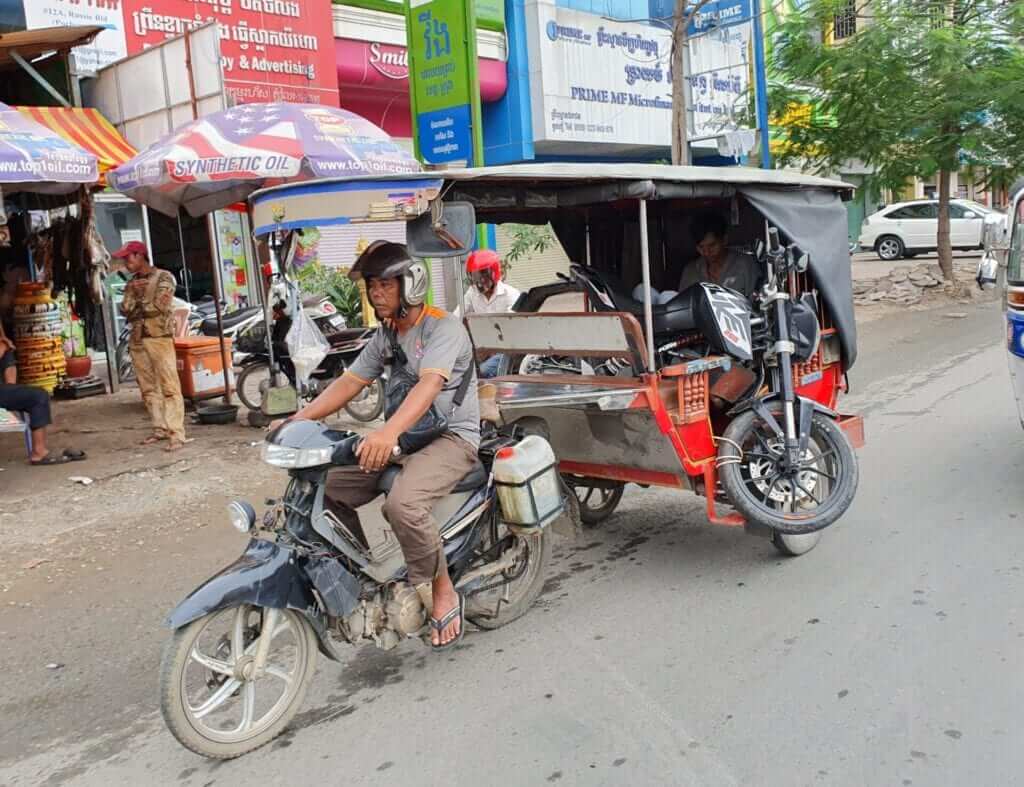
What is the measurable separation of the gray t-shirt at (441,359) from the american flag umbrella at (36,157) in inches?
175

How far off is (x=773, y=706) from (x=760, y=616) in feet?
2.77

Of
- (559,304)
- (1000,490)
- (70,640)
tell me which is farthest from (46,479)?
(1000,490)

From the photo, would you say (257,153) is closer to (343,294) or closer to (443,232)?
(343,294)

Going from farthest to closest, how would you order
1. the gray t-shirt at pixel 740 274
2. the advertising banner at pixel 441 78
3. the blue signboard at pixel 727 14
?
1. the blue signboard at pixel 727 14
2. the advertising banner at pixel 441 78
3. the gray t-shirt at pixel 740 274

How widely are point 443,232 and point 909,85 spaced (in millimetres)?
13096

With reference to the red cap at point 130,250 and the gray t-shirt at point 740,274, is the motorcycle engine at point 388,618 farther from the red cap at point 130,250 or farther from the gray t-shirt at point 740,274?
the red cap at point 130,250

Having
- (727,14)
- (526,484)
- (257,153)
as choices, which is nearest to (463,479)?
(526,484)

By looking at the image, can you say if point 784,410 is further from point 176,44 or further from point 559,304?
point 176,44

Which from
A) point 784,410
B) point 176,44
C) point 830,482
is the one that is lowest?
point 830,482

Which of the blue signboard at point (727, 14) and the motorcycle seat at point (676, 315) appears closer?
the motorcycle seat at point (676, 315)

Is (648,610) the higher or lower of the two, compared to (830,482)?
lower

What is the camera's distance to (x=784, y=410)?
4.84 metres

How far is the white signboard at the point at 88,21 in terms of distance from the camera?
1059 cm

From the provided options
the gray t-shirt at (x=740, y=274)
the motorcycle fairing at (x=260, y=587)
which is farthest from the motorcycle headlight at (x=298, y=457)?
the gray t-shirt at (x=740, y=274)
